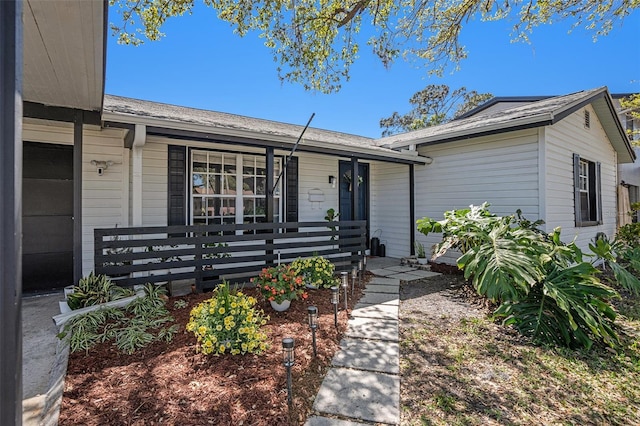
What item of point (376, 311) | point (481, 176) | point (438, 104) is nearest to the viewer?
point (376, 311)

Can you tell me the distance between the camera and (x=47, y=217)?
4809 millimetres

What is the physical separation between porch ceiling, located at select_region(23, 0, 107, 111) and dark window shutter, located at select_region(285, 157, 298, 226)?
3.67 m

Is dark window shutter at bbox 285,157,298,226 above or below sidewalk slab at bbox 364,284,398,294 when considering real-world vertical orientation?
above

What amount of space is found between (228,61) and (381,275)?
22.6 feet

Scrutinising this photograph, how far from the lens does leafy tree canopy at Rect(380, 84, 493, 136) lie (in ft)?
78.0

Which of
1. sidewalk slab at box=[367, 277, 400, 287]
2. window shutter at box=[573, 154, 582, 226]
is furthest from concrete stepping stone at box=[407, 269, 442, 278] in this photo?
window shutter at box=[573, 154, 582, 226]

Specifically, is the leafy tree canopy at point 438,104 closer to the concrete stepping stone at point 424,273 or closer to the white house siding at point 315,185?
the white house siding at point 315,185

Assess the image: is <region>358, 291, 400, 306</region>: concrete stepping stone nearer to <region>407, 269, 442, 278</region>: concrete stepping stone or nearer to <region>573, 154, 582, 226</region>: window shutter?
<region>407, 269, 442, 278</region>: concrete stepping stone

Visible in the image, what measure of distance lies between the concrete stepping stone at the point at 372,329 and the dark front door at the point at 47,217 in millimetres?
4662

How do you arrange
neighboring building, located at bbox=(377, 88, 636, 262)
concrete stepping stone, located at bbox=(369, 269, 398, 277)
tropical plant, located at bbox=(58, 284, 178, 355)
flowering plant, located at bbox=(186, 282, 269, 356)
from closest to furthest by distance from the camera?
flowering plant, located at bbox=(186, 282, 269, 356) → tropical plant, located at bbox=(58, 284, 178, 355) → neighboring building, located at bbox=(377, 88, 636, 262) → concrete stepping stone, located at bbox=(369, 269, 398, 277)

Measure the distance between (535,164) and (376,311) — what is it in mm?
4244

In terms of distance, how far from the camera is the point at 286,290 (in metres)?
3.75

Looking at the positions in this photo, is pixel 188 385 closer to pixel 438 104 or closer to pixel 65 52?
pixel 65 52

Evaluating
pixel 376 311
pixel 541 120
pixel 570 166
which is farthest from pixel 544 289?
pixel 570 166
